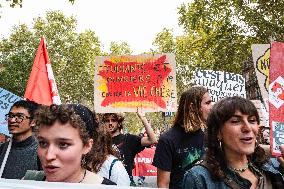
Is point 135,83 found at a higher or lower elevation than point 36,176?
higher

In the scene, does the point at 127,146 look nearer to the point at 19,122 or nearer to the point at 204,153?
the point at 19,122

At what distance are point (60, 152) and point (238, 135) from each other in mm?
919

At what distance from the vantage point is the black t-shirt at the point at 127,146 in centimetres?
518

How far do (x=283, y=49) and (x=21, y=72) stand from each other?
109 feet

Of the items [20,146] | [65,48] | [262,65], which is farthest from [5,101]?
[65,48]

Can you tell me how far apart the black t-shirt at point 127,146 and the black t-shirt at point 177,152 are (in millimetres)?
1418

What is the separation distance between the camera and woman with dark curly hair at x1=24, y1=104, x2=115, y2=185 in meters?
2.28

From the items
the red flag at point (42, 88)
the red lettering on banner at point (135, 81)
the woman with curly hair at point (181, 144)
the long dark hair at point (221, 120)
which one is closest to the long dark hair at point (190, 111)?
the woman with curly hair at point (181, 144)

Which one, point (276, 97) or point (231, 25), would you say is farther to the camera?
point (231, 25)

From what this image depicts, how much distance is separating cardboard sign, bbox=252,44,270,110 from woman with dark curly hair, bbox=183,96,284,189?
4.18 feet

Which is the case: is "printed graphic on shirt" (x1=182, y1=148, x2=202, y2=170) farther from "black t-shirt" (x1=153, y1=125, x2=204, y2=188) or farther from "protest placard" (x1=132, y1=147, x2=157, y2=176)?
"protest placard" (x1=132, y1=147, x2=157, y2=176)

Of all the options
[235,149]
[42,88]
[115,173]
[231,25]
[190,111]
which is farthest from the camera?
[231,25]

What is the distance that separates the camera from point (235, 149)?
257 cm

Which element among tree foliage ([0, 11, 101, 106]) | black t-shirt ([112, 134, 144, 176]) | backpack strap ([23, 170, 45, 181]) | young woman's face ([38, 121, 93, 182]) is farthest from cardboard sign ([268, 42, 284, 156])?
tree foliage ([0, 11, 101, 106])
